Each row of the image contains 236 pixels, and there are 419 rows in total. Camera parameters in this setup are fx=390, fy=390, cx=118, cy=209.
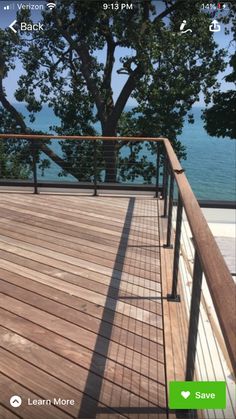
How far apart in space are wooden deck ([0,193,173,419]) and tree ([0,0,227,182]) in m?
6.64

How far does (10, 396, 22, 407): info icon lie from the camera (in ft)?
5.75

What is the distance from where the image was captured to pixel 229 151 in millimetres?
77875

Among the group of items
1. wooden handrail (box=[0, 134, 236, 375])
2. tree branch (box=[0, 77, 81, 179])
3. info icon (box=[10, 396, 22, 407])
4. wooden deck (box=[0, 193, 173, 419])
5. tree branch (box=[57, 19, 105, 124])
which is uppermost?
tree branch (box=[57, 19, 105, 124])

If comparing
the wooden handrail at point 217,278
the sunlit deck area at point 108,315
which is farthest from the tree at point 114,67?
the wooden handrail at point 217,278

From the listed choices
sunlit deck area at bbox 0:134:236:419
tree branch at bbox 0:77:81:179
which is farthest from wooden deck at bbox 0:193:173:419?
tree branch at bbox 0:77:81:179

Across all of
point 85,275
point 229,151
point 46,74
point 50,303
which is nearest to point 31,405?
point 50,303

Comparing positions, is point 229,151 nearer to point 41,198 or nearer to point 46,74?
point 46,74

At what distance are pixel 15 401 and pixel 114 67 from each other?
12.0 m

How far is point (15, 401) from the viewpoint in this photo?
1765mm

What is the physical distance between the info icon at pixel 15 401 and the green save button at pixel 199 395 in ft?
2.33

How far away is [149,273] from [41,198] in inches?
107

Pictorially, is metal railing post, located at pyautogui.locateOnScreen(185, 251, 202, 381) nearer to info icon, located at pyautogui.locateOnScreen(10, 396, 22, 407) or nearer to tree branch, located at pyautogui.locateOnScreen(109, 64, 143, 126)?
info icon, located at pyautogui.locateOnScreen(10, 396, 22, 407)

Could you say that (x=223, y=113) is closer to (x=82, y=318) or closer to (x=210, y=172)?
(x=82, y=318)

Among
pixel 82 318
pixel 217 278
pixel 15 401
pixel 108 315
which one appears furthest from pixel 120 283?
pixel 217 278
